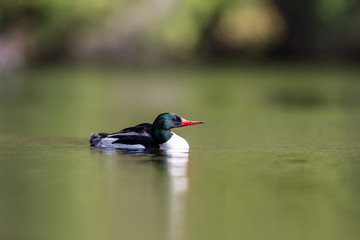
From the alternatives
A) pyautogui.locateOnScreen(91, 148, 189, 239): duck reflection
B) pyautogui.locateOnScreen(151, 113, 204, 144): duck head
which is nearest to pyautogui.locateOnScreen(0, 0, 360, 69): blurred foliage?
pyautogui.locateOnScreen(151, 113, 204, 144): duck head

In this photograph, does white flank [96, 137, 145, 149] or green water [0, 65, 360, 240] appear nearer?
green water [0, 65, 360, 240]

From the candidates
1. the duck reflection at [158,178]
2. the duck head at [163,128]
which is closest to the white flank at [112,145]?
the duck reflection at [158,178]

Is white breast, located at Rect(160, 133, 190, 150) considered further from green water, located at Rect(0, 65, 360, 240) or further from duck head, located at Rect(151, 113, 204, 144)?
green water, located at Rect(0, 65, 360, 240)

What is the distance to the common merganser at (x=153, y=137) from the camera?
507 inches

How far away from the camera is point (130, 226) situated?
825 cm

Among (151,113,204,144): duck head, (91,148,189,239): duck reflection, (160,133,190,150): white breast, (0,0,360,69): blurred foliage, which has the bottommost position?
(91,148,189,239): duck reflection

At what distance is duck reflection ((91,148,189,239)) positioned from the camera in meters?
8.61

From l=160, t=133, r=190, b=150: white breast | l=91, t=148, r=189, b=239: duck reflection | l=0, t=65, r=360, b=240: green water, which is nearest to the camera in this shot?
l=0, t=65, r=360, b=240: green water

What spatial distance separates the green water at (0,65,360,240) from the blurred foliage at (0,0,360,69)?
931 inches

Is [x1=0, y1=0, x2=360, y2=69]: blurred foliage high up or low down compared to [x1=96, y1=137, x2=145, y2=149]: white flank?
up

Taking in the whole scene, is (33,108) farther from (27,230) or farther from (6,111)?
(27,230)

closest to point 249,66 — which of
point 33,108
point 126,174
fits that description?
point 33,108

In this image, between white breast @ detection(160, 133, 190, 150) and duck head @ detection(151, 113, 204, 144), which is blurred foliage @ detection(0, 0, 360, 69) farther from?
duck head @ detection(151, 113, 204, 144)

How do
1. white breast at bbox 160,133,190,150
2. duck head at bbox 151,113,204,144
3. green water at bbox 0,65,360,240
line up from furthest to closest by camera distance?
white breast at bbox 160,133,190,150 → duck head at bbox 151,113,204,144 → green water at bbox 0,65,360,240
